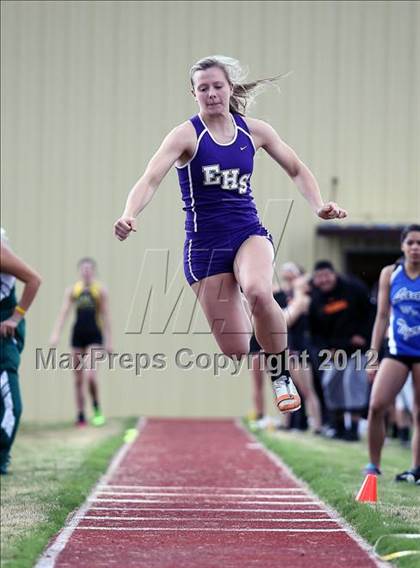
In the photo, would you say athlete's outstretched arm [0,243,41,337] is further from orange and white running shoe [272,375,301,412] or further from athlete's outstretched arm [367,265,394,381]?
athlete's outstretched arm [367,265,394,381]

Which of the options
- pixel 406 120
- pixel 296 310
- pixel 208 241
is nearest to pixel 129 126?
pixel 406 120

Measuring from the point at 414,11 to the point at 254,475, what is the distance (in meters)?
13.3

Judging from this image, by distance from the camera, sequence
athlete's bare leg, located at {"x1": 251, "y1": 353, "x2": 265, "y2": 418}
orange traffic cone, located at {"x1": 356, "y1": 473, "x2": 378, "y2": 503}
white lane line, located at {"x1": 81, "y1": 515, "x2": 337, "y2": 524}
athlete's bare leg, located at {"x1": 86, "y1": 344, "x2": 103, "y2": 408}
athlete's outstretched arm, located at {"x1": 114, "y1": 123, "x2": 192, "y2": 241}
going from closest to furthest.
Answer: athlete's outstretched arm, located at {"x1": 114, "y1": 123, "x2": 192, "y2": 241}, white lane line, located at {"x1": 81, "y1": 515, "x2": 337, "y2": 524}, orange traffic cone, located at {"x1": 356, "y1": 473, "x2": 378, "y2": 503}, athlete's bare leg, located at {"x1": 251, "y1": 353, "x2": 265, "y2": 418}, athlete's bare leg, located at {"x1": 86, "y1": 344, "x2": 103, "y2": 408}

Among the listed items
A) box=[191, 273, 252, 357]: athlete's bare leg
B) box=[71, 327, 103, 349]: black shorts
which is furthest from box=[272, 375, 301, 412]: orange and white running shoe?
box=[71, 327, 103, 349]: black shorts

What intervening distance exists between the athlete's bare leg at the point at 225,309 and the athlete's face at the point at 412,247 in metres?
2.00

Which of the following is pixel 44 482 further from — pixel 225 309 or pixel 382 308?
pixel 382 308

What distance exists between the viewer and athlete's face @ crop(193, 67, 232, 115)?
6855 millimetres

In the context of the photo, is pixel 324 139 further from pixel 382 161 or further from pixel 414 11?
pixel 414 11

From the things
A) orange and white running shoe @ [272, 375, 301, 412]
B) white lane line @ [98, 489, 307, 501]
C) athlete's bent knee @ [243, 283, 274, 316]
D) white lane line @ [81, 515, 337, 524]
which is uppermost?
athlete's bent knee @ [243, 283, 274, 316]

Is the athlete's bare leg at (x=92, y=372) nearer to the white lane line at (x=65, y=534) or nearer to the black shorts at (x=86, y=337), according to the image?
the black shorts at (x=86, y=337)

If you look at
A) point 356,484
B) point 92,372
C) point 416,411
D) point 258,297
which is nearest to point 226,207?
point 258,297

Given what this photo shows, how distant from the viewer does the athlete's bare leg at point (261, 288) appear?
6605 mm

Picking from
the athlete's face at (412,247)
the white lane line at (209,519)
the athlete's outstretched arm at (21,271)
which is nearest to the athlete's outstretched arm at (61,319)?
the athlete's outstretched arm at (21,271)

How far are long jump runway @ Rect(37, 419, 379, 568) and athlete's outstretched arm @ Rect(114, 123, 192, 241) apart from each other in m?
1.70
